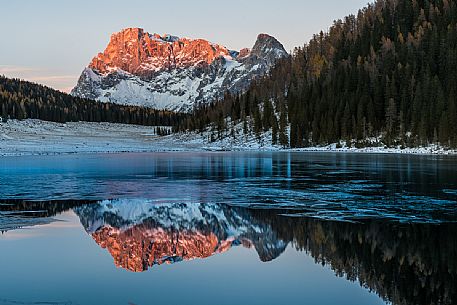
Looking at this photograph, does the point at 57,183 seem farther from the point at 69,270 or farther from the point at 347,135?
the point at 347,135

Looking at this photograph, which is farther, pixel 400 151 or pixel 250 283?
pixel 400 151

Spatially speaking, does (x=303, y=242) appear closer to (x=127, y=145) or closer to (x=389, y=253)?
(x=389, y=253)

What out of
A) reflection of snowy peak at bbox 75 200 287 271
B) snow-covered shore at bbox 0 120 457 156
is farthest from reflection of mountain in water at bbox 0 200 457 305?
snow-covered shore at bbox 0 120 457 156

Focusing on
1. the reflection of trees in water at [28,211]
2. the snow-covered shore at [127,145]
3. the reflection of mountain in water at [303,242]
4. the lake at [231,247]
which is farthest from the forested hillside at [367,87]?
the reflection of trees in water at [28,211]

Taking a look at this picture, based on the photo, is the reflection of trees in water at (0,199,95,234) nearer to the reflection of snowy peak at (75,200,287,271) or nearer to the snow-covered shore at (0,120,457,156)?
the reflection of snowy peak at (75,200,287,271)

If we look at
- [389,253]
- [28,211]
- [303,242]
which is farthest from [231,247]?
[28,211]

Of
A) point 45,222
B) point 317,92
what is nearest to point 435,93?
point 317,92

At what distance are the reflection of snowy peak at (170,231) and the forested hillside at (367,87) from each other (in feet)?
229

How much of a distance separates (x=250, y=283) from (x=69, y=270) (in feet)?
14.6

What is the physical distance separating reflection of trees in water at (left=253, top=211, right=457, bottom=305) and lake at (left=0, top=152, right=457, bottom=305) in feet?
0.10

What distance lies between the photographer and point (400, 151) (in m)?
82.9

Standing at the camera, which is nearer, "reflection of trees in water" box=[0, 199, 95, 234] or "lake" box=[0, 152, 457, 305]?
"lake" box=[0, 152, 457, 305]

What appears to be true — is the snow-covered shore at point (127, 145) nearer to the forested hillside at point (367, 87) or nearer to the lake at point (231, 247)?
the forested hillside at point (367, 87)

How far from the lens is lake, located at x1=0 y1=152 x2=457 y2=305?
32.3 ft
